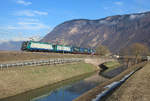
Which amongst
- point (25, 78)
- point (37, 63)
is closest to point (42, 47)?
point (37, 63)

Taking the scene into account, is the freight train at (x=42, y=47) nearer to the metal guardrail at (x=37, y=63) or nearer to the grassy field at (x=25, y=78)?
the metal guardrail at (x=37, y=63)

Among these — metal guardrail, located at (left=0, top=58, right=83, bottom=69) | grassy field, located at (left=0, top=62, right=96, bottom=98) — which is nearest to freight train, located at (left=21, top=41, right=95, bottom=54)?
metal guardrail, located at (left=0, top=58, right=83, bottom=69)

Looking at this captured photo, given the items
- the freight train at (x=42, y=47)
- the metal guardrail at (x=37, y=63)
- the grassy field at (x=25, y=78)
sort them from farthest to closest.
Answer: the freight train at (x=42, y=47) < the metal guardrail at (x=37, y=63) < the grassy field at (x=25, y=78)

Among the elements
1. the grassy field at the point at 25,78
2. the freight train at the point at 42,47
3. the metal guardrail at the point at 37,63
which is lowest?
the grassy field at the point at 25,78

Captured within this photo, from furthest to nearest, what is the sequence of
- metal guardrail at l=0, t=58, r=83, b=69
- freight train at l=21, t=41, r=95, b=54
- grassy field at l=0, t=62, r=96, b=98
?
1. freight train at l=21, t=41, r=95, b=54
2. metal guardrail at l=0, t=58, r=83, b=69
3. grassy field at l=0, t=62, r=96, b=98

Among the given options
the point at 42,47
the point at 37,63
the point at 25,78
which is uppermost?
the point at 42,47

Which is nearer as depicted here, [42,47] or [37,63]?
[37,63]

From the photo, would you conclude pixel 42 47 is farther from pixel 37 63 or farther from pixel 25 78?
pixel 25 78

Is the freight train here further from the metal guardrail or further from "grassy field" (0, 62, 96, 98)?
"grassy field" (0, 62, 96, 98)

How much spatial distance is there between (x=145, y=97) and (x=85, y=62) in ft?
187

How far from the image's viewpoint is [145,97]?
17.7 meters

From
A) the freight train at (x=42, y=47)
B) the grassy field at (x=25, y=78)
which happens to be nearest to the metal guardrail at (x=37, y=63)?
the grassy field at (x=25, y=78)

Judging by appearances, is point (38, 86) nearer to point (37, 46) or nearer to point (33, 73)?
point (33, 73)

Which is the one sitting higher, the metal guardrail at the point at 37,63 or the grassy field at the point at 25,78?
the metal guardrail at the point at 37,63
